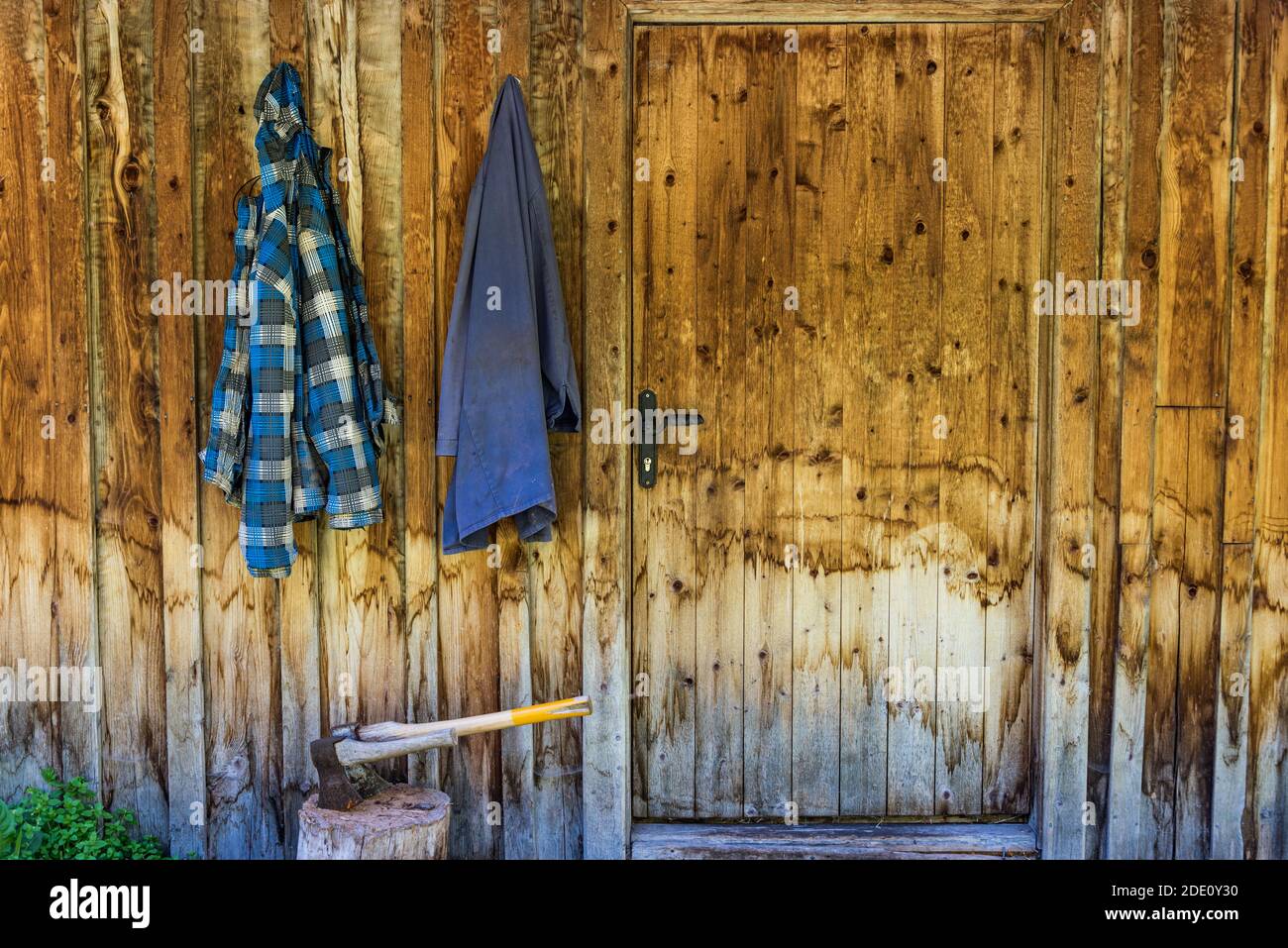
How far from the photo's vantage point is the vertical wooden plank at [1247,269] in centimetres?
292

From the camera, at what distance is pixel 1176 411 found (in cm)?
298

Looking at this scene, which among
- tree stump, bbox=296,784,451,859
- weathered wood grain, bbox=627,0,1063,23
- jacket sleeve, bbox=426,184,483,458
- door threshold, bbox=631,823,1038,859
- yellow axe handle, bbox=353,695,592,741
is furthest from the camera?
door threshold, bbox=631,823,1038,859

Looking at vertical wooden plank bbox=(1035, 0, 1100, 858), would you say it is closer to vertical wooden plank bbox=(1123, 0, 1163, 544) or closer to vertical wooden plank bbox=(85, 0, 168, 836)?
vertical wooden plank bbox=(1123, 0, 1163, 544)

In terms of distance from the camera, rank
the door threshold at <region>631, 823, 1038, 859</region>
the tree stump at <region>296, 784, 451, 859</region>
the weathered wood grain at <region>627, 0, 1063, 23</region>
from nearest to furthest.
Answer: the tree stump at <region>296, 784, 451, 859</region> → the weathered wood grain at <region>627, 0, 1063, 23</region> → the door threshold at <region>631, 823, 1038, 859</region>

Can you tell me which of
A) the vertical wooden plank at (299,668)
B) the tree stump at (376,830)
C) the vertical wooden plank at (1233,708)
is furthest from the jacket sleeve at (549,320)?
the vertical wooden plank at (1233,708)

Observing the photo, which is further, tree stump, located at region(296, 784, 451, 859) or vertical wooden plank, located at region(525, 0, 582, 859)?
vertical wooden plank, located at region(525, 0, 582, 859)

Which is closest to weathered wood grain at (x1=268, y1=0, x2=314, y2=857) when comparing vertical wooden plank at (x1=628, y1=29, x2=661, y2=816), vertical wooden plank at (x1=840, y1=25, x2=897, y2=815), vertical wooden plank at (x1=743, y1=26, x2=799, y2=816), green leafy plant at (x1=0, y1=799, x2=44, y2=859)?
green leafy plant at (x1=0, y1=799, x2=44, y2=859)

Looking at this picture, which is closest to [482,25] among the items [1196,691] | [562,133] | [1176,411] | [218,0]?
[562,133]

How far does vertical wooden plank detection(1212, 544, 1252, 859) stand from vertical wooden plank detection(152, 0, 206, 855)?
281 cm

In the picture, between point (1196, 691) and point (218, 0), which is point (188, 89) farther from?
point (1196, 691)

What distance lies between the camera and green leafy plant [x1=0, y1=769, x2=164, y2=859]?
9.48ft

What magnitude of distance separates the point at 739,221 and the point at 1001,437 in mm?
956

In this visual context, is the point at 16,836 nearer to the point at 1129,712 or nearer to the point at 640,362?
the point at 640,362

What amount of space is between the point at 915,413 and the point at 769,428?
414 millimetres
